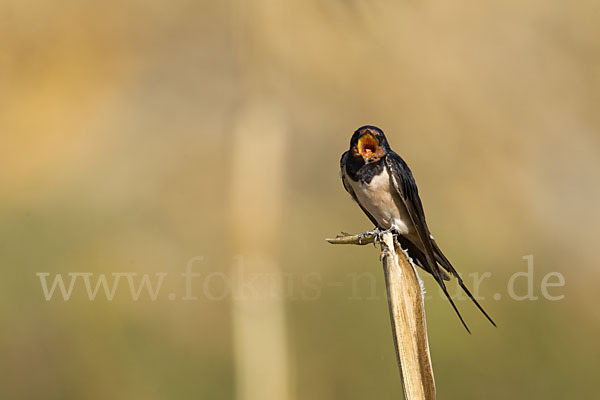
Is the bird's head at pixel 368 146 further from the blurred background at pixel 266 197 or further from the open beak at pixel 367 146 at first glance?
the blurred background at pixel 266 197

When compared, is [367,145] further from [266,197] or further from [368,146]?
[266,197]

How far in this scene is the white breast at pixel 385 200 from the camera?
5.74 ft

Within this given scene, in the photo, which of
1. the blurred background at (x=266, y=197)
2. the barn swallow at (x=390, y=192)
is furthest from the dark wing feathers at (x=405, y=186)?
the blurred background at (x=266, y=197)

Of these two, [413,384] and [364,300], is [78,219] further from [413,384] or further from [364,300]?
[413,384]

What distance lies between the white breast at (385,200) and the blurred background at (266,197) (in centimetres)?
46

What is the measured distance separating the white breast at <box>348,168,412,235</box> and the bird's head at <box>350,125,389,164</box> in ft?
0.20

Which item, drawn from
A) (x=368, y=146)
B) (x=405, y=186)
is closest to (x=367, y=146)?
(x=368, y=146)

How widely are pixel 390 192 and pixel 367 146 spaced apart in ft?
0.52

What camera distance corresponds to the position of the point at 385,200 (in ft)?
5.82

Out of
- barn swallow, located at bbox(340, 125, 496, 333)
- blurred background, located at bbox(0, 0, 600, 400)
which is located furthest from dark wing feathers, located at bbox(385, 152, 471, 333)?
blurred background, located at bbox(0, 0, 600, 400)

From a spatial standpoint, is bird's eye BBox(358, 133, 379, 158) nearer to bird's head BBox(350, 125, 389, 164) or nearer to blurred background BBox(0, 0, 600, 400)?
bird's head BBox(350, 125, 389, 164)

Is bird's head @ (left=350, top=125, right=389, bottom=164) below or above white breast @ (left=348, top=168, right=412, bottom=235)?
above

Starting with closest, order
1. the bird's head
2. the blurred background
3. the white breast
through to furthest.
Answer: the bird's head
the white breast
the blurred background

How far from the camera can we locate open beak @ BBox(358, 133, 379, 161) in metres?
1.65
